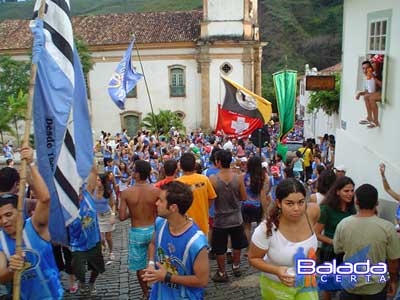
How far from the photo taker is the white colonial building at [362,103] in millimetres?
7071

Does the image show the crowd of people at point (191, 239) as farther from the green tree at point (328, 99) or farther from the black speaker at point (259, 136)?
the green tree at point (328, 99)

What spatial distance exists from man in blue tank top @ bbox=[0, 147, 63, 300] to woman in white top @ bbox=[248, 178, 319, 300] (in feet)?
5.12

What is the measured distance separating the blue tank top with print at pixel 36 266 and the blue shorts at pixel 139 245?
178 cm

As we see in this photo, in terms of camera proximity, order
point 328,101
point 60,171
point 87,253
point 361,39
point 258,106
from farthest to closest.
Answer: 1. point 328,101
2. point 258,106
3. point 361,39
4. point 87,253
5. point 60,171

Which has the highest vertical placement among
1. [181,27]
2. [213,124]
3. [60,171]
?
[181,27]

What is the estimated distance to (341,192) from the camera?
15.9 feet

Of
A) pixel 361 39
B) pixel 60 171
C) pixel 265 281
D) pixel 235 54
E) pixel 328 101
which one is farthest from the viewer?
pixel 235 54

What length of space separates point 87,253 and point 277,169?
5.23 meters

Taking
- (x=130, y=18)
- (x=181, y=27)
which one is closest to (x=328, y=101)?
(x=181, y=27)

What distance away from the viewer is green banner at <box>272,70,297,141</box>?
10.1m

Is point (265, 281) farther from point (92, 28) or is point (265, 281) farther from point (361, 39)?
point (92, 28)

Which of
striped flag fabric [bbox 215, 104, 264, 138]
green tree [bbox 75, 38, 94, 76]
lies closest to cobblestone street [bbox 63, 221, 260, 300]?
striped flag fabric [bbox 215, 104, 264, 138]

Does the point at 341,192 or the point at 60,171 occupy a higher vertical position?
the point at 60,171

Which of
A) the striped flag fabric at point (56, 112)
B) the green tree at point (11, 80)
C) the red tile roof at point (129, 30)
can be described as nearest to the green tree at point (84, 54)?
the red tile roof at point (129, 30)
